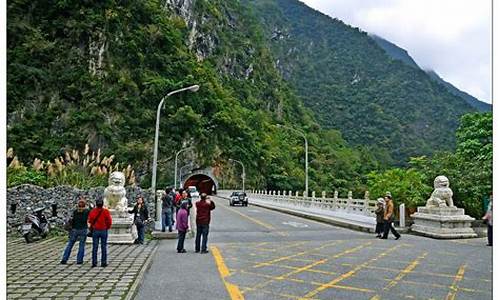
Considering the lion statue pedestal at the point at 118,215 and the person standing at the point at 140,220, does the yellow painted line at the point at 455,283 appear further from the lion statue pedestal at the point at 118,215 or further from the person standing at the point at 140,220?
the lion statue pedestal at the point at 118,215

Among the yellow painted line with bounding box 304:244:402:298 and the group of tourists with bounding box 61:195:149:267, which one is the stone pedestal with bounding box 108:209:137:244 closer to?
the group of tourists with bounding box 61:195:149:267

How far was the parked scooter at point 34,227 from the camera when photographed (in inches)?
551

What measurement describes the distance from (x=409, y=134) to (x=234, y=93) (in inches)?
1759

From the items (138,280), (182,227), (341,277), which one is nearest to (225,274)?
(138,280)

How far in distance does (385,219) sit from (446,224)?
209 centimetres

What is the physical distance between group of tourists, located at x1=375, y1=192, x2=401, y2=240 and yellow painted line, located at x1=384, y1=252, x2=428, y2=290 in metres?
3.63

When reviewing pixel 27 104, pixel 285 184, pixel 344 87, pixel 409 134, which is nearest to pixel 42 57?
pixel 27 104

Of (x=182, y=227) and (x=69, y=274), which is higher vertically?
(x=182, y=227)

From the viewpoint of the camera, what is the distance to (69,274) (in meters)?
8.30

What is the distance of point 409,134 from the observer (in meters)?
108

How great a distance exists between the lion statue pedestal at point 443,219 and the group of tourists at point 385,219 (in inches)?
56.8

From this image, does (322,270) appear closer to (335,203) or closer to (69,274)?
(69,274)

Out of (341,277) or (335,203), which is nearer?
(341,277)

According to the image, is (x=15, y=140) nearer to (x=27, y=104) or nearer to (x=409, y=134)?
(x=27, y=104)
